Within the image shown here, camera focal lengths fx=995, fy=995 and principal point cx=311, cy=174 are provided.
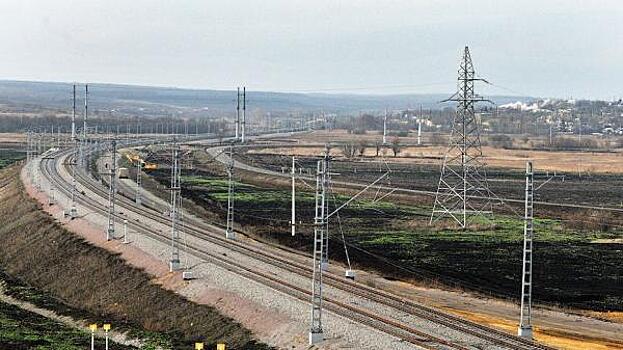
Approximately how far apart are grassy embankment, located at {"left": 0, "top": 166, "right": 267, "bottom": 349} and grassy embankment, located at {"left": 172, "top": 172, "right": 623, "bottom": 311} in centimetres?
1408

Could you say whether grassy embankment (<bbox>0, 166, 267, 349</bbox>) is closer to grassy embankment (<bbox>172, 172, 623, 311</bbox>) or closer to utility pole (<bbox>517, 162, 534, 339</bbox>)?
utility pole (<bbox>517, 162, 534, 339</bbox>)

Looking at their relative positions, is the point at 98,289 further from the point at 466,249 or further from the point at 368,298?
the point at 466,249

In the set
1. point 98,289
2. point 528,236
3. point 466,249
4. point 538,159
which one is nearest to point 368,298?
point 528,236

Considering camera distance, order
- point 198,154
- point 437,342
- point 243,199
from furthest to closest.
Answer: point 198,154 < point 243,199 < point 437,342

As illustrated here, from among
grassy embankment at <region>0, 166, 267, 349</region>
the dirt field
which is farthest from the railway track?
the dirt field

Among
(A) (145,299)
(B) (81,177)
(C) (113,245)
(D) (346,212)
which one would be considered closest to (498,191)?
(D) (346,212)

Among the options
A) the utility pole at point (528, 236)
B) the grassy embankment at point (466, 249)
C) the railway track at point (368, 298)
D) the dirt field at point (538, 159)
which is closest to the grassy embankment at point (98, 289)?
the railway track at point (368, 298)

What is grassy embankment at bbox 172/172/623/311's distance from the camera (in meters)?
56.0

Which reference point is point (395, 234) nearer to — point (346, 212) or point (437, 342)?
point (346, 212)

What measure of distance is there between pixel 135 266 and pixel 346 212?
3786 centimetres

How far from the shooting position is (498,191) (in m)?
119

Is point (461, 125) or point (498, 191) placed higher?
point (461, 125)

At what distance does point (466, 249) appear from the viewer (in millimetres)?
70188

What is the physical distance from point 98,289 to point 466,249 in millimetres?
26485
